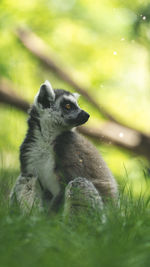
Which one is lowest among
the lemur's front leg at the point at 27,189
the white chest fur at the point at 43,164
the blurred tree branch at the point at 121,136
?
the lemur's front leg at the point at 27,189

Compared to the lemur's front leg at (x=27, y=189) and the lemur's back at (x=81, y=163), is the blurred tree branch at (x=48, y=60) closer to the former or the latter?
the lemur's back at (x=81, y=163)

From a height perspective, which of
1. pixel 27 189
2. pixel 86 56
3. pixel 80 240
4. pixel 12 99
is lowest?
pixel 80 240

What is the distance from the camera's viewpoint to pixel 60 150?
4.39 meters

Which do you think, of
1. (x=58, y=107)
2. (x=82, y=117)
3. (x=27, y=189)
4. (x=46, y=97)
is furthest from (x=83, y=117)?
(x=27, y=189)

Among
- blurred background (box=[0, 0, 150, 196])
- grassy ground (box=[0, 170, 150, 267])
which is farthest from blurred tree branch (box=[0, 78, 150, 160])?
grassy ground (box=[0, 170, 150, 267])

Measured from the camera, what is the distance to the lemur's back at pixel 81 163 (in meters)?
4.27

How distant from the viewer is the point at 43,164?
14.4 ft

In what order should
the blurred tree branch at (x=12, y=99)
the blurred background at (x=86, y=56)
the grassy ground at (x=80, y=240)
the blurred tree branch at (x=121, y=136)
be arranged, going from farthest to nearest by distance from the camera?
the blurred background at (x=86, y=56)
the blurred tree branch at (x=121, y=136)
the blurred tree branch at (x=12, y=99)
the grassy ground at (x=80, y=240)

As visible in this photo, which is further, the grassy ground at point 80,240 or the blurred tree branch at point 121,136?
the blurred tree branch at point 121,136

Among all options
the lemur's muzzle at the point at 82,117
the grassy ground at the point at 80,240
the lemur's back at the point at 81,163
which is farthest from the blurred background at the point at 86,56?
the grassy ground at the point at 80,240

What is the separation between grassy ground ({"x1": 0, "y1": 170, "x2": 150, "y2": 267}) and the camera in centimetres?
228

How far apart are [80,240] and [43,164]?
1.75 metres

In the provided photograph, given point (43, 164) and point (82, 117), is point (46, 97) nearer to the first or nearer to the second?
point (82, 117)

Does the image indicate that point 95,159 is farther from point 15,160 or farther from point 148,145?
point 148,145
